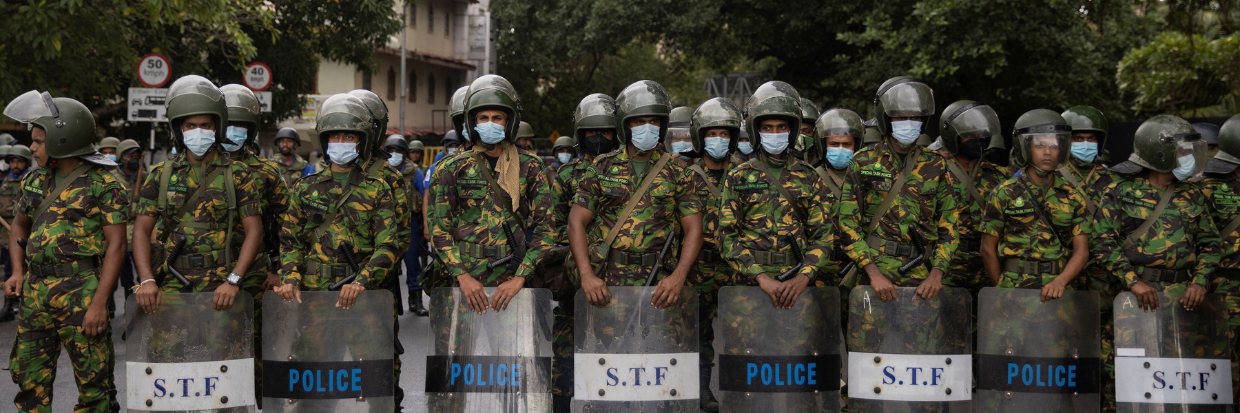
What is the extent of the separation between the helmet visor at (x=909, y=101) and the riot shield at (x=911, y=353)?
103cm

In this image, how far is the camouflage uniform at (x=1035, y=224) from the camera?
214 inches

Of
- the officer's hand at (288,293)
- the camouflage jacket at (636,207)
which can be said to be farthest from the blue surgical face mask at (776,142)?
the officer's hand at (288,293)

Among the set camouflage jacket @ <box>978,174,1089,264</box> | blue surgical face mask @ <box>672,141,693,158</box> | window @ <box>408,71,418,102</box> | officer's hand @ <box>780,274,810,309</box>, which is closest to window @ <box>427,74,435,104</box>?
window @ <box>408,71,418,102</box>

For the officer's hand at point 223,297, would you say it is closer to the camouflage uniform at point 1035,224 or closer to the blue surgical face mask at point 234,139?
the blue surgical face mask at point 234,139

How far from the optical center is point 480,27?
43.3 m

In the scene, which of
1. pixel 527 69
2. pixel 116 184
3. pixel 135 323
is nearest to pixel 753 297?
pixel 135 323

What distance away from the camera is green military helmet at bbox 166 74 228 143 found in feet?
17.6

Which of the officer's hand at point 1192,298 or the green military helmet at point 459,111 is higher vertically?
the green military helmet at point 459,111

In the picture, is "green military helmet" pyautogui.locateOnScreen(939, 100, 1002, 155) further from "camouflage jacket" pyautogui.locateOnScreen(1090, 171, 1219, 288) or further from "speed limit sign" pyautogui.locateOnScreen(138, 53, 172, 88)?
"speed limit sign" pyautogui.locateOnScreen(138, 53, 172, 88)

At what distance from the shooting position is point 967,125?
6.25 metres

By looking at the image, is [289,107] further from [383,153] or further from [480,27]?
[480,27]

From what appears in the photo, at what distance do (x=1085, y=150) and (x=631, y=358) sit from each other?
3.38 meters

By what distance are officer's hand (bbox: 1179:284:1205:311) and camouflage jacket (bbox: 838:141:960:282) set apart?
3.67 feet

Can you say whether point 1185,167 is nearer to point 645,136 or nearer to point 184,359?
point 645,136
